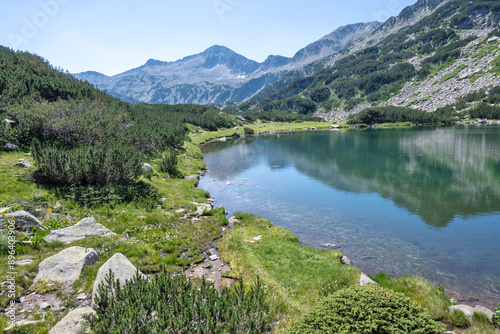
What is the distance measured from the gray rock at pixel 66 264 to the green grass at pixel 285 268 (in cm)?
742

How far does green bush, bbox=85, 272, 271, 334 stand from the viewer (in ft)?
23.4

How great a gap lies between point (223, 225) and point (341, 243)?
9773 mm

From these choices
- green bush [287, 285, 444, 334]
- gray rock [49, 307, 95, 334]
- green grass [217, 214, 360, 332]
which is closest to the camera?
green bush [287, 285, 444, 334]

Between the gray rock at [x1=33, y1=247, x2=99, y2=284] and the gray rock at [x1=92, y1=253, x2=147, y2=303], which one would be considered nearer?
the gray rock at [x1=92, y1=253, x2=147, y2=303]

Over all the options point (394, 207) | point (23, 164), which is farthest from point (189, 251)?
point (394, 207)

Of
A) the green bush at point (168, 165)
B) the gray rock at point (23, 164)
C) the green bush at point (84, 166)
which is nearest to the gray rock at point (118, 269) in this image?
the green bush at point (84, 166)

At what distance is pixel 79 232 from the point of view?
590 inches

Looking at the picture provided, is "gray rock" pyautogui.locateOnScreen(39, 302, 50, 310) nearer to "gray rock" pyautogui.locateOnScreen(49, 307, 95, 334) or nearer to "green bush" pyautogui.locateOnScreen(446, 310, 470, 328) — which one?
"gray rock" pyautogui.locateOnScreen(49, 307, 95, 334)

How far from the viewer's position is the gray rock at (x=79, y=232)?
14.0 meters

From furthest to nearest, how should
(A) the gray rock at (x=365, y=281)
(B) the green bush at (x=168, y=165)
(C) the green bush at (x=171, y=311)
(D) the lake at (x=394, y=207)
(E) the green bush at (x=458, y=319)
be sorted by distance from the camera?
1. (B) the green bush at (x=168, y=165)
2. (D) the lake at (x=394, y=207)
3. (A) the gray rock at (x=365, y=281)
4. (E) the green bush at (x=458, y=319)
5. (C) the green bush at (x=171, y=311)

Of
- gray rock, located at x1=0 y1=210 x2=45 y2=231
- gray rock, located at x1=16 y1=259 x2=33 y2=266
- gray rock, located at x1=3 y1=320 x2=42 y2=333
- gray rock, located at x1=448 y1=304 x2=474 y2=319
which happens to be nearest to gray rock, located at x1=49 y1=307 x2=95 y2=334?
gray rock, located at x1=3 y1=320 x2=42 y2=333

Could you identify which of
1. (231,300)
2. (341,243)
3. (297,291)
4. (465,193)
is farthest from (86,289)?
(465,193)

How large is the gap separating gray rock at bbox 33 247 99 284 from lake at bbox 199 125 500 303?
1496cm

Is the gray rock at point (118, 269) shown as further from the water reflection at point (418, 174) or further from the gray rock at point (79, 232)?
the water reflection at point (418, 174)
